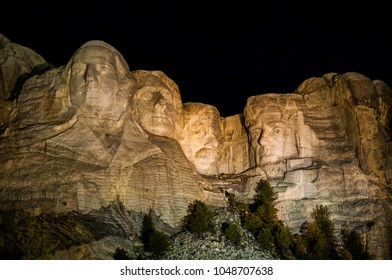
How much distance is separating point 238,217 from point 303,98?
9.60m

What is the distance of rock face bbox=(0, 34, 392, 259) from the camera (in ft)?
103

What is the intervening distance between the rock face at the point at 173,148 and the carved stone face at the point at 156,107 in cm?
6

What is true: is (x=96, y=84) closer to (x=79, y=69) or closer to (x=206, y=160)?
(x=79, y=69)

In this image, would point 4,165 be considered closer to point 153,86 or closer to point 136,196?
point 136,196

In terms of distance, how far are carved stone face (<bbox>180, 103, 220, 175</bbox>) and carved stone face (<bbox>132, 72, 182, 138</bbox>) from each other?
141 cm

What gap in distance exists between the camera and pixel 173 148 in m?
36.4

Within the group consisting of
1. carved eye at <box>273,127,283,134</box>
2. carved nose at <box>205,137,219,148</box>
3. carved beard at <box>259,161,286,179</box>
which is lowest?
carved beard at <box>259,161,286,179</box>

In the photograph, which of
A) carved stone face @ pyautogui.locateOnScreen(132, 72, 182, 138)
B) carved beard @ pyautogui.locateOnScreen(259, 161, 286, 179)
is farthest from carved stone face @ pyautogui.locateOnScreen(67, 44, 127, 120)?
carved beard @ pyautogui.locateOnScreen(259, 161, 286, 179)

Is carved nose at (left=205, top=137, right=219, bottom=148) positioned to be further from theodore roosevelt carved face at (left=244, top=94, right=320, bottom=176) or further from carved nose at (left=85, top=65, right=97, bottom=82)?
carved nose at (left=85, top=65, right=97, bottom=82)

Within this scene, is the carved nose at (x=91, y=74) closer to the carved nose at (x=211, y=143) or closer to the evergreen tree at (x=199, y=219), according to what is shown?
the evergreen tree at (x=199, y=219)

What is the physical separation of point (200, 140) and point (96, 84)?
8.68 metres

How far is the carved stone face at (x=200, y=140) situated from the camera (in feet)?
131

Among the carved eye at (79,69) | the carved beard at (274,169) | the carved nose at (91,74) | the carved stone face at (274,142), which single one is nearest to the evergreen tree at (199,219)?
the carved beard at (274,169)
